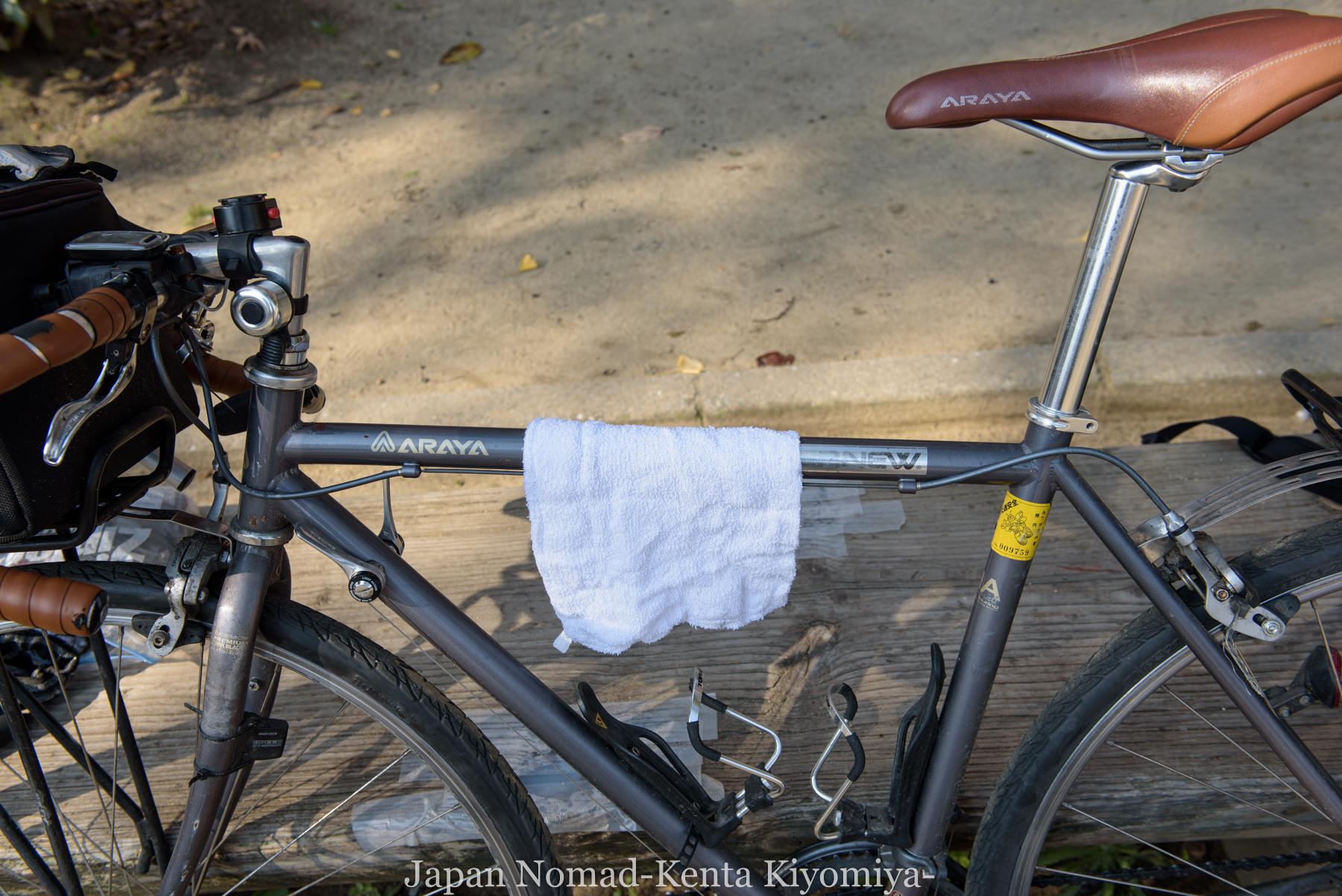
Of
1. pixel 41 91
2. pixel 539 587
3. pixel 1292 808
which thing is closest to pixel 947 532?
pixel 1292 808

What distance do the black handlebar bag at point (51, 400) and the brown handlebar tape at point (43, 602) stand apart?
2.9 inches

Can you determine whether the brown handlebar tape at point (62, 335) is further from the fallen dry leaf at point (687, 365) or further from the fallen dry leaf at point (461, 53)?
the fallen dry leaf at point (461, 53)

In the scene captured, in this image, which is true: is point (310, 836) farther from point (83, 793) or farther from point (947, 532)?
point (947, 532)

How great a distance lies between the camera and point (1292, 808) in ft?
5.15

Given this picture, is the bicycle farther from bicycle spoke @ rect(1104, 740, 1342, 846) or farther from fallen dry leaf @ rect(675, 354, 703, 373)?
fallen dry leaf @ rect(675, 354, 703, 373)

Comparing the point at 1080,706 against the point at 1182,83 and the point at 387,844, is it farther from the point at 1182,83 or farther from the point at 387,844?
the point at 387,844

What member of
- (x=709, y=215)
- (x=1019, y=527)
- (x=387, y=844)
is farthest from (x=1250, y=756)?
(x=709, y=215)

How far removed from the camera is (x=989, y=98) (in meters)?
0.98

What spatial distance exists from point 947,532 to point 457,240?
2.39 m

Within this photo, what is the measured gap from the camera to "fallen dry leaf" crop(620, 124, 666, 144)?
4102 mm

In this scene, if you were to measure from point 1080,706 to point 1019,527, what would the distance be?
0.94 feet

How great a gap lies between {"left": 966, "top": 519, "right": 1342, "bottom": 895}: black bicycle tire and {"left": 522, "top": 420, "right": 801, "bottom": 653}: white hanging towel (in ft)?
1.50


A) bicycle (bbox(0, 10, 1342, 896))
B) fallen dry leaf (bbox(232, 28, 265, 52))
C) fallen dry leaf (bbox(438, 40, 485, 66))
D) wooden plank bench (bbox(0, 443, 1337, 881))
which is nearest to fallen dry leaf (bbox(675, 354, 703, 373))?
wooden plank bench (bbox(0, 443, 1337, 881))

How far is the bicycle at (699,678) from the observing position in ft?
3.18
